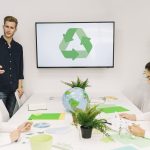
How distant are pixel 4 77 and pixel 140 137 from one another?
6.83 ft

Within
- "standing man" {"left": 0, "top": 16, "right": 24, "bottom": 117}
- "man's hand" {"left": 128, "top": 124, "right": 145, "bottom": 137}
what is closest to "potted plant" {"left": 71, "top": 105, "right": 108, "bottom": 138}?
"man's hand" {"left": 128, "top": 124, "right": 145, "bottom": 137}

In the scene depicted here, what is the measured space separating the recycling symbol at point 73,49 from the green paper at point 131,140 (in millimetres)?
1888

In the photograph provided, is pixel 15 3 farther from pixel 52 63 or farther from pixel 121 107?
pixel 121 107

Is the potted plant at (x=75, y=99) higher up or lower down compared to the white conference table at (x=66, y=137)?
higher up

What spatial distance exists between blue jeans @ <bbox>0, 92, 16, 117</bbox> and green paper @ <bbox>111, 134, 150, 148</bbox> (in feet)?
5.97

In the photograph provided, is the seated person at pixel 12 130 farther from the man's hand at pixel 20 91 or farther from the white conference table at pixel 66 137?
the man's hand at pixel 20 91

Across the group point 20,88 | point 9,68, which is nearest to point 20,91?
point 20,88

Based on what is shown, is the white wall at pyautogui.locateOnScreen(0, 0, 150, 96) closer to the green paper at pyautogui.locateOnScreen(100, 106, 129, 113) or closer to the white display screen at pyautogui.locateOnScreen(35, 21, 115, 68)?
the white display screen at pyautogui.locateOnScreen(35, 21, 115, 68)

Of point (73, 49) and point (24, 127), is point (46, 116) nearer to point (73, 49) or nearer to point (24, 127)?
point (24, 127)

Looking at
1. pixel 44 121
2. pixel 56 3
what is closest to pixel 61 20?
pixel 56 3

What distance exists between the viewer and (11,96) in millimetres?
3613

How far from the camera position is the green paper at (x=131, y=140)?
189 cm

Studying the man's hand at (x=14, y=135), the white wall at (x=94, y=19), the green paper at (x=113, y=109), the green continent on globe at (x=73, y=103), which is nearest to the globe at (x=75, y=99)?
the green continent on globe at (x=73, y=103)

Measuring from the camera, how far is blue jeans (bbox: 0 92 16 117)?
355cm
